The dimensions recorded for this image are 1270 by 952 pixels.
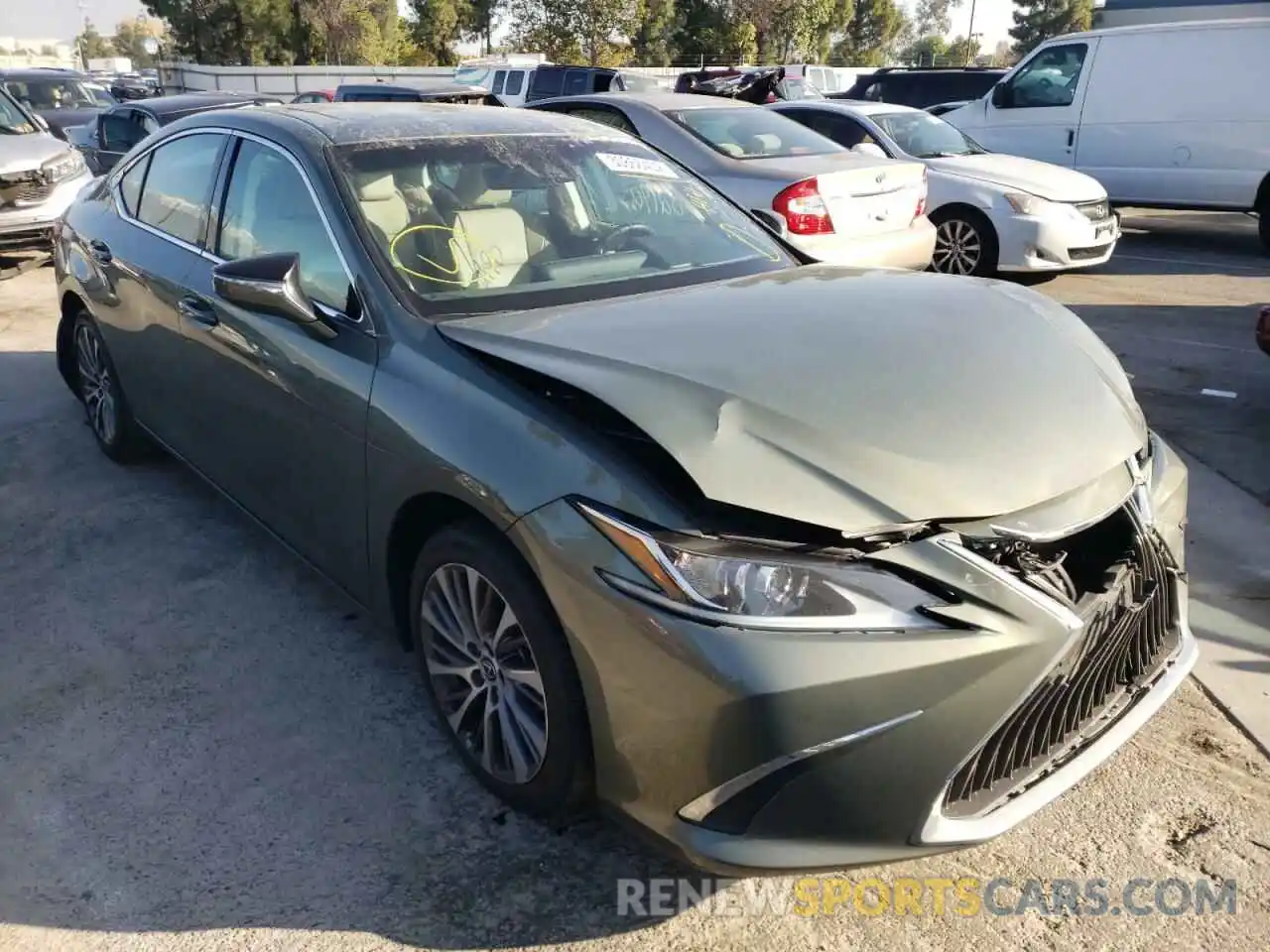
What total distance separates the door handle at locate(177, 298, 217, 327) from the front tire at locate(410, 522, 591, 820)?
145 cm

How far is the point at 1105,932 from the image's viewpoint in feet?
7.72

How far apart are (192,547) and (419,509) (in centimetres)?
199

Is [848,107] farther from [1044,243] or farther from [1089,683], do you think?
[1089,683]

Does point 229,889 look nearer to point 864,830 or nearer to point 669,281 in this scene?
point 864,830

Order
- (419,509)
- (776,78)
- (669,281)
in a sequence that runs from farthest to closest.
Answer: (776,78), (669,281), (419,509)

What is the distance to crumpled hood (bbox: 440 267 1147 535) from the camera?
217cm

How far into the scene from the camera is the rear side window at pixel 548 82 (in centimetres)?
1791

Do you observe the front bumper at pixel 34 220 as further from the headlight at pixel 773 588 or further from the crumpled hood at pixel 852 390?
the headlight at pixel 773 588

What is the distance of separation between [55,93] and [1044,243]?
1609 cm

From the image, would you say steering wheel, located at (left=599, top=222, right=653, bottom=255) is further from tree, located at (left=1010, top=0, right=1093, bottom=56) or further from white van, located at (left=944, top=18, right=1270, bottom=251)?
tree, located at (left=1010, top=0, right=1093, bottom=56)

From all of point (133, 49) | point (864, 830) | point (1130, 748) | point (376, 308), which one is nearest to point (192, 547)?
point (376, 308)

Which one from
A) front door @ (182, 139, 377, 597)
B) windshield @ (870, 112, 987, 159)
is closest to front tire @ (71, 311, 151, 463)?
front door @ (182, 139, 377, 597)

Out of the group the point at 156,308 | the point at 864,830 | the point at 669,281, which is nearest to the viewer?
the point at 864,830

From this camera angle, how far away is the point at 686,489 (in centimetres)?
218
